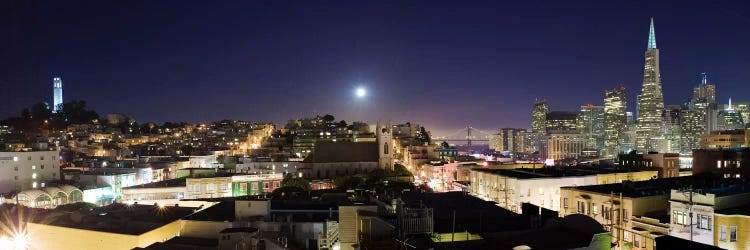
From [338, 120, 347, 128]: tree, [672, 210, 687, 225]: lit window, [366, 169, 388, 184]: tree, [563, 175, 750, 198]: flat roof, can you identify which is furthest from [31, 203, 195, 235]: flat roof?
[338, 120, 347, 128]: tree

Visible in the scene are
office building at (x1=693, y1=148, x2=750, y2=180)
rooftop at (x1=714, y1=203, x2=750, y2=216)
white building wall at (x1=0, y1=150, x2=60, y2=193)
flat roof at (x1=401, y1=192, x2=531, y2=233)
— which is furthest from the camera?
white building wall at (x1=0, y1=150, x2=60, y2=193)

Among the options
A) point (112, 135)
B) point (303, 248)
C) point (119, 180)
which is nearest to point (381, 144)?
point (119, 180)

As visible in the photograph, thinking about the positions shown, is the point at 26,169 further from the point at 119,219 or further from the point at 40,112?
the point at 40,112

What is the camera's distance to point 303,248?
22.2 metres

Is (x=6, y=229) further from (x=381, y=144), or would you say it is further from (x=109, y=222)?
(x=381, y=144)

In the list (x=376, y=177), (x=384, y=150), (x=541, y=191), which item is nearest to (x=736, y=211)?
(x=541, y=191)

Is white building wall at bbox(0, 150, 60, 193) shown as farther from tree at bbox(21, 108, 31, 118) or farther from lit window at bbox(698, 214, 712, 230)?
tree at bbox(21, 108, 31, 118)

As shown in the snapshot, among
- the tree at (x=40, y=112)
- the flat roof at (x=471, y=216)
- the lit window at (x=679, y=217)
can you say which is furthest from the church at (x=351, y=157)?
the tree at (x=40, y=112)

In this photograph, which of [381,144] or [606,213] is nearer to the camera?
[606,213]

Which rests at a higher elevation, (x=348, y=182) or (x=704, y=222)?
(x=704, y=222)

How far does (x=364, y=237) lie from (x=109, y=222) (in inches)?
680

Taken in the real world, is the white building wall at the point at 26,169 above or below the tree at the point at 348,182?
above

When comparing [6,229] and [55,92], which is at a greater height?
[55,92]

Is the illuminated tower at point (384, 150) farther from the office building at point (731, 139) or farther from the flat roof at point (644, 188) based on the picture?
the office building at point (731, 139)
